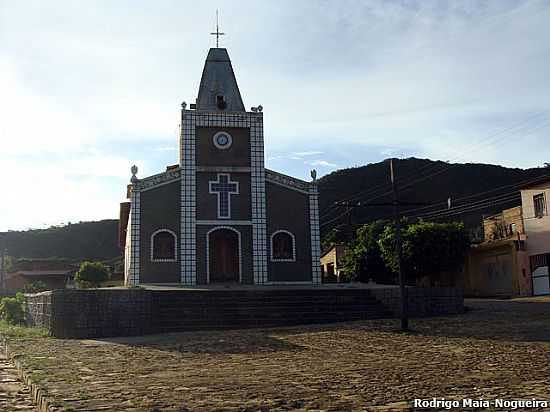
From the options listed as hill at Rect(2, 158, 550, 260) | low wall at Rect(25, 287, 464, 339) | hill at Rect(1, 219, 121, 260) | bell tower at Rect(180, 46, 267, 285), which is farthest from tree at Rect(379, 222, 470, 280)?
hill at Rect(1, 219, 121, 260)

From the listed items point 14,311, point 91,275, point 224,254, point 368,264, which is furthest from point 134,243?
point 368,264

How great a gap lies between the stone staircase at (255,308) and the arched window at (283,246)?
7124mm

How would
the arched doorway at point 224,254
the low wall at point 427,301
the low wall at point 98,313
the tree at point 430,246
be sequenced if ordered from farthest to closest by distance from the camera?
the tree at point 430,246 → the arched doorway at point 224,254 → the low wall at point 427,301 → the low wall at point 98,313

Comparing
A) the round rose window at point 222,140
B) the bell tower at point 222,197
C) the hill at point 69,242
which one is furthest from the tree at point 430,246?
the hill at point 69,242

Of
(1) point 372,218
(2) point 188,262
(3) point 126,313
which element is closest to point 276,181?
(2) point 188,262

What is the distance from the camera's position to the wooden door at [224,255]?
2781 cm

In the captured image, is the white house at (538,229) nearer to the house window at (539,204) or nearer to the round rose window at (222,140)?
the house window at (539,204)

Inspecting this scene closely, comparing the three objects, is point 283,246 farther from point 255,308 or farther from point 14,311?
point 14,311

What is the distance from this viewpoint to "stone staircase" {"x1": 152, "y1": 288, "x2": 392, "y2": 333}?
18344 millimetres

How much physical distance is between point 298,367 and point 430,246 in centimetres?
2593

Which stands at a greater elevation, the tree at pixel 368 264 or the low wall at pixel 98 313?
the tree at pixel 368 264

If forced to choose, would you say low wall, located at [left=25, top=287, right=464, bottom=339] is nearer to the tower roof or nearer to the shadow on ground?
the shadow on ground

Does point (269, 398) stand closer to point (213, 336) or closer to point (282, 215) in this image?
point (213, 336)

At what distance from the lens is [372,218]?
213ft
